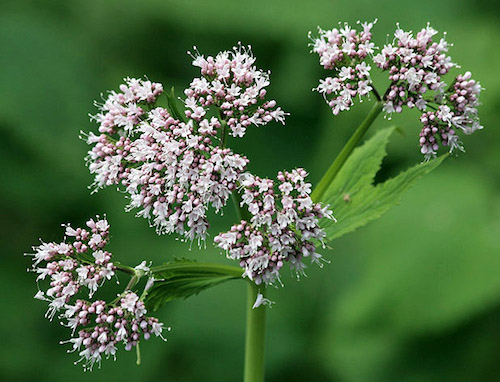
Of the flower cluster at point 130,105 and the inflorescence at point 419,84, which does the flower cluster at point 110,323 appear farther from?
the inflorescence at point 419,84

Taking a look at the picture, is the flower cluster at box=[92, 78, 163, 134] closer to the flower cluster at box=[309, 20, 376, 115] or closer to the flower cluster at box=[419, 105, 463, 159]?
the flower cluster at box=[309, 20, 376, 115]

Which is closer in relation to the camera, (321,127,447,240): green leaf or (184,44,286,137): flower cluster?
(184,44,286,137): flower cluster

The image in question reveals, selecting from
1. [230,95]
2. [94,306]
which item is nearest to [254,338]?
[94,306]

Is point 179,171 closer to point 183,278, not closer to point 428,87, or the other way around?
point 183,278

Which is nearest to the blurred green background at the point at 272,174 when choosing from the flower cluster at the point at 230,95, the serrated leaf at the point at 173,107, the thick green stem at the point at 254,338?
the thick green stem at the point at 254,338

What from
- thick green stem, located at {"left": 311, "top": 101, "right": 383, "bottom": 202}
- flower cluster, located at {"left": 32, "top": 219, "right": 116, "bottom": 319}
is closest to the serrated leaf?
flower cluster, located at {"left": 32, "top": 219, "right": 116, "bottom": 319}

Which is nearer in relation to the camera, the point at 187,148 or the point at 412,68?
the point at 187,148
